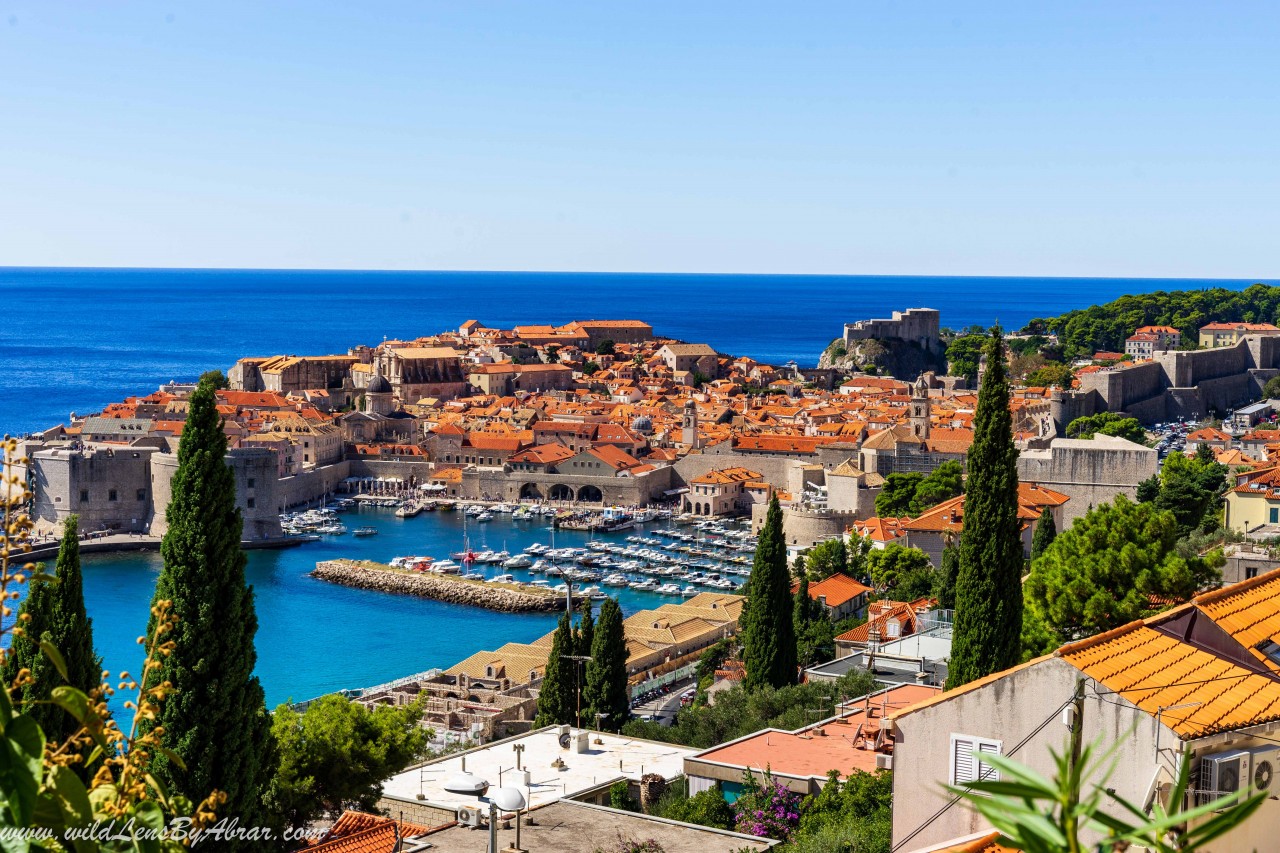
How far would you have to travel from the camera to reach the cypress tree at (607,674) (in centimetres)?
1445

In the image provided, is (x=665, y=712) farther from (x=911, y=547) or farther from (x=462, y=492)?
(x=462, y=492)

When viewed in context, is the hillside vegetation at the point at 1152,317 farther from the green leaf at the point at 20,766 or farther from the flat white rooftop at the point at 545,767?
A: the green leaf at the point at 20,766

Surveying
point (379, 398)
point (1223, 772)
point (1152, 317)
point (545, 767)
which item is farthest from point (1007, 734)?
point (1152, 317)

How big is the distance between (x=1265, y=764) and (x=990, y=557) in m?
4.00

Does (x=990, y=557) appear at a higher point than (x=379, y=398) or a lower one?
higher

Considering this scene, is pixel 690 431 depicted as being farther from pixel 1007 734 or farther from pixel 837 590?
pixel 1007 734

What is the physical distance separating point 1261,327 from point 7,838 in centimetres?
5422

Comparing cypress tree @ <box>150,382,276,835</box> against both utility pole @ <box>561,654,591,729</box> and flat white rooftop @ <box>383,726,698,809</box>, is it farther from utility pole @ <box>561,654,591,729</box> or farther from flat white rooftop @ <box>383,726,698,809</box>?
utility pole @ <box>561,654,591,729</box>

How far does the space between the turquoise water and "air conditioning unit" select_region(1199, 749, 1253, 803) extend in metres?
17.0

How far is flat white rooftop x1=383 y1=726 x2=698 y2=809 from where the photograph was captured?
9.28 m

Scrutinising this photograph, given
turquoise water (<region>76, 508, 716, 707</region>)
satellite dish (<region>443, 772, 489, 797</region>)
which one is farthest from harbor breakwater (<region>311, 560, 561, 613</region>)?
satellite dish (<region>443, 772, 489, 797</region>)

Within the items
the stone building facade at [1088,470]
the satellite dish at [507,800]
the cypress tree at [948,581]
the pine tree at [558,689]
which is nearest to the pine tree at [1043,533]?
the cypress tree at [948,581]

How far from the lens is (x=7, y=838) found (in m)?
1.60

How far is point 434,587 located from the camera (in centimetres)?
2867
